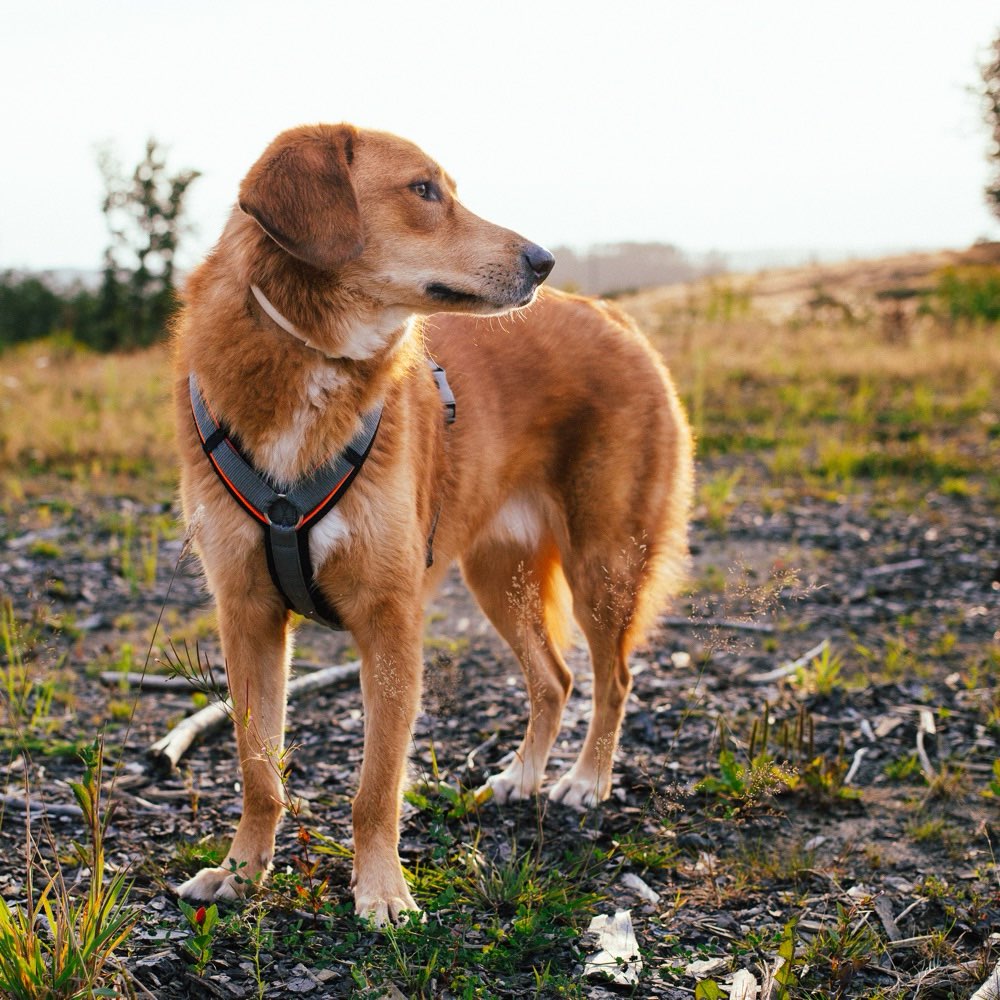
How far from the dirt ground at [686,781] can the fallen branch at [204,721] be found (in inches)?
2.3

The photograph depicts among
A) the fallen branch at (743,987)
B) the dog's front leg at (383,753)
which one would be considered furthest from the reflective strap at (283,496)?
the fallen branch at (743,987)

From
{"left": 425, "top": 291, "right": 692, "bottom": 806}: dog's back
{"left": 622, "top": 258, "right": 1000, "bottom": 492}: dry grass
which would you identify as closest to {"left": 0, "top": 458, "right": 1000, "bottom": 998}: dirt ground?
{"left": 425, "top": 291, "right": 692, "bottom": 806}: dog's back

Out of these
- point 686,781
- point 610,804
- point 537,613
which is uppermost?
point 537,613

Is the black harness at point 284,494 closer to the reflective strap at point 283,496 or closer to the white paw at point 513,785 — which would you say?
the reflective strap at point 283,496

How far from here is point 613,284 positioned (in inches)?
1041

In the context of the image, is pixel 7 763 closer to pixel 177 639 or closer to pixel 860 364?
pixel 177 639

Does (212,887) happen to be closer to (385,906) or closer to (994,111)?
(385,906)

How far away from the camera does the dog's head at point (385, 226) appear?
275 centimetres

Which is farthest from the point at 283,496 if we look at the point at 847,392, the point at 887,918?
the point at 847,392

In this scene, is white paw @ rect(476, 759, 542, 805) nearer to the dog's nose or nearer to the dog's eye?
the dog's nose

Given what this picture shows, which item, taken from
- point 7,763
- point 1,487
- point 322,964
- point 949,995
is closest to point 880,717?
point 949,995

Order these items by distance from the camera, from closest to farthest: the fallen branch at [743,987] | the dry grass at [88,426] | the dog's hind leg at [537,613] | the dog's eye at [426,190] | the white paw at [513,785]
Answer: the fallen branch at [743,987] < the dog's eye at [426,190] < the white paw at [513,785] < the dog's hind leg at [537,613] < the dry grass at [88,426]

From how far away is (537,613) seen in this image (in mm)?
3809

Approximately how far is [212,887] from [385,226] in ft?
6.28
